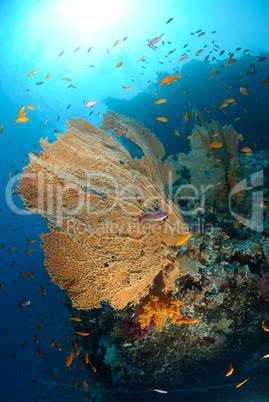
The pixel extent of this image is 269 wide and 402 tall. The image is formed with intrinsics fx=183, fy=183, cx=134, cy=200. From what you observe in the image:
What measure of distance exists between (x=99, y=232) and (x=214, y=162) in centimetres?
409

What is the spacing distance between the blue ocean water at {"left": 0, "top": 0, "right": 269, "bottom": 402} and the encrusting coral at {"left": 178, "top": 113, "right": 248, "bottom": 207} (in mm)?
2173

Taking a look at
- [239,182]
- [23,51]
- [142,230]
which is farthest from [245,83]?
[23,51]

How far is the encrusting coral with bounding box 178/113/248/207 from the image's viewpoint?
4.98 metres

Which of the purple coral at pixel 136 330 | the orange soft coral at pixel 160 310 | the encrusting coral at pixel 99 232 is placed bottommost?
the purple coral at pixel 136 330

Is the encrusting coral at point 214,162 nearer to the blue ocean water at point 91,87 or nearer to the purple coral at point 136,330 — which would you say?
the blue ocean water at point 91,87

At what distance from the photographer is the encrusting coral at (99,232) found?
9.30ft

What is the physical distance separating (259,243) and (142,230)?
2.45 meters

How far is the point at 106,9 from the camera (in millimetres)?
31250

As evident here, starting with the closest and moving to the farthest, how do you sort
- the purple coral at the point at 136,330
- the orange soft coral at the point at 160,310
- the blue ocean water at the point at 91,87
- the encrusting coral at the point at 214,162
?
the orange soft coral at the point at 160,310 → the purple coral at the point at 136,330 → the encrusting coral at the point at 214,162 → the blue ocean water at the point at 91,87

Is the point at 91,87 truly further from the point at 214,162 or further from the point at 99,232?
the point at 99,232

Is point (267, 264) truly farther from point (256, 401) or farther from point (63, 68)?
point (63, 68)

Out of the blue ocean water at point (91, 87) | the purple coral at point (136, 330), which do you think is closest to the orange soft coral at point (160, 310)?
the purple coral at point (136, 330)

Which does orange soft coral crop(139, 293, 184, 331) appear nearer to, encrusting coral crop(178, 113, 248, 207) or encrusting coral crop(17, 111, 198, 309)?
encrusting coral crop(17, 111, 198, 309)

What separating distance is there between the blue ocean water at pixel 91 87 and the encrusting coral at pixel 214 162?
7.13 feet
